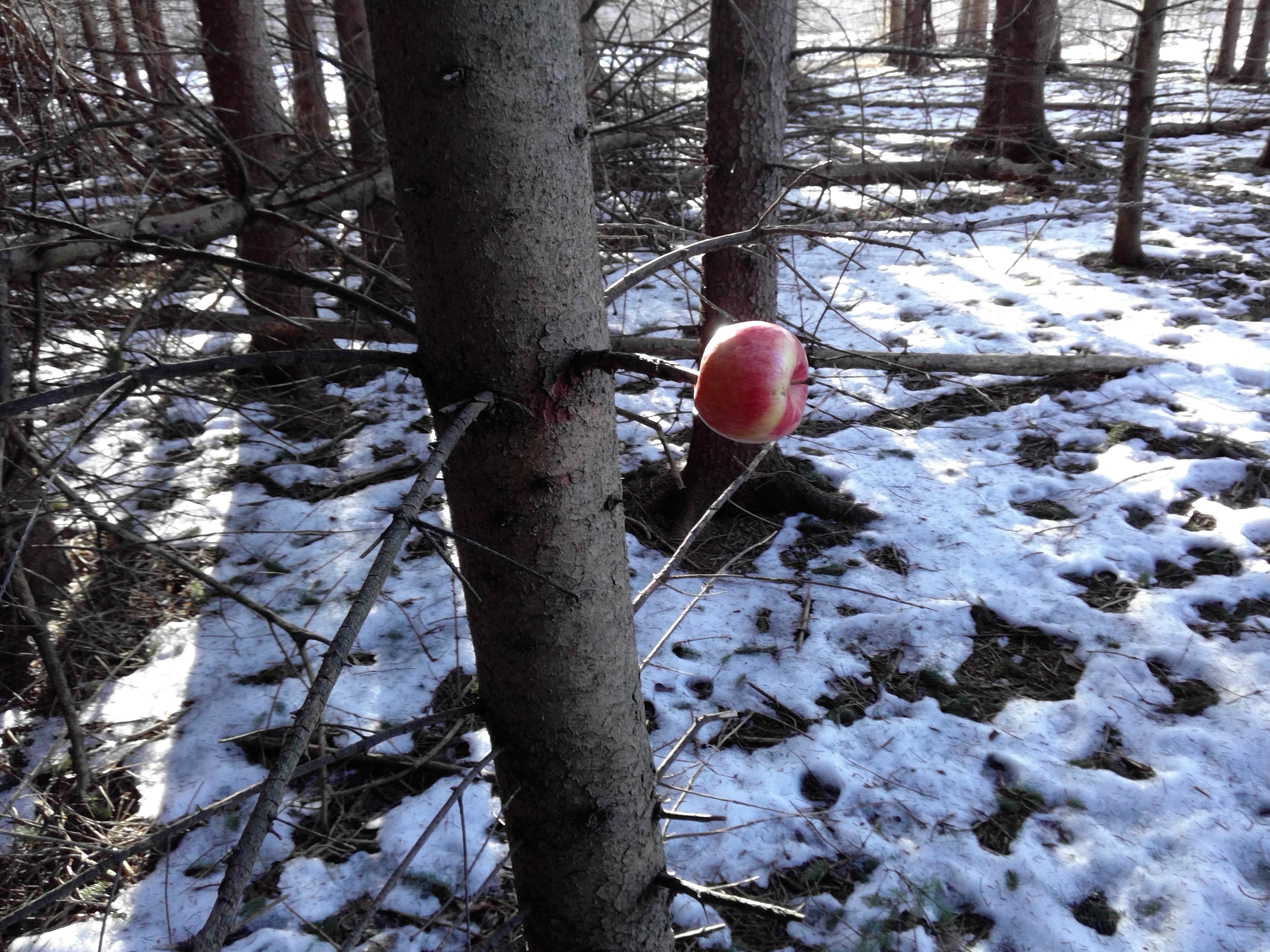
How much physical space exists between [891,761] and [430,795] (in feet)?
4.82

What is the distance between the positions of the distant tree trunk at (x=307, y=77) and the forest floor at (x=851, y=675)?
1499 millimetres

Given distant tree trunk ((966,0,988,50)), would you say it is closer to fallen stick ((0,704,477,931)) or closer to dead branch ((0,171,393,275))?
dead branch ((0,171,393,275))

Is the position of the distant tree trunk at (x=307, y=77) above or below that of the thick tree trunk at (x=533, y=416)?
above

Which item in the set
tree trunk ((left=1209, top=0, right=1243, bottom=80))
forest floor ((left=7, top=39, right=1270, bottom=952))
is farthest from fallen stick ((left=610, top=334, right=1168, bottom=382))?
tree trunk ((left=1209, top=0, right=1243, bottom=80))

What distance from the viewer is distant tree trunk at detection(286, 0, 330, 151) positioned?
412cm

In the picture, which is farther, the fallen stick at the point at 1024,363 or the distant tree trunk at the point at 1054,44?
the fallen stick at the point at 1024,363

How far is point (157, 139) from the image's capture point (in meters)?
3.90

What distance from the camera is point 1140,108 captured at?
5133 millimetres

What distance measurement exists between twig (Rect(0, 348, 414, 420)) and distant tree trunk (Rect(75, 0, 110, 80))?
11.2 feet

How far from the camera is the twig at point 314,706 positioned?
0.64 meters

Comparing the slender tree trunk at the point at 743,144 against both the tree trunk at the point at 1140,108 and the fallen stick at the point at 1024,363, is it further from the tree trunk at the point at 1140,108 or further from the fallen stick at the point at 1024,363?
the tree trunk at the point at 1140,108

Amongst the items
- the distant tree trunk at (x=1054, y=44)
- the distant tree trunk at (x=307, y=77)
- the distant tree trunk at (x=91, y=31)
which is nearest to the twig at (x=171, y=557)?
the distant tree trunk at (x=307, y=77)

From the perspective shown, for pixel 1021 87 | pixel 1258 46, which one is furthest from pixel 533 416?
pixel 1258 46

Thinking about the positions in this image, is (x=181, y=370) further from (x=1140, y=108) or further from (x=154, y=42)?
(x=1140, y=108)
